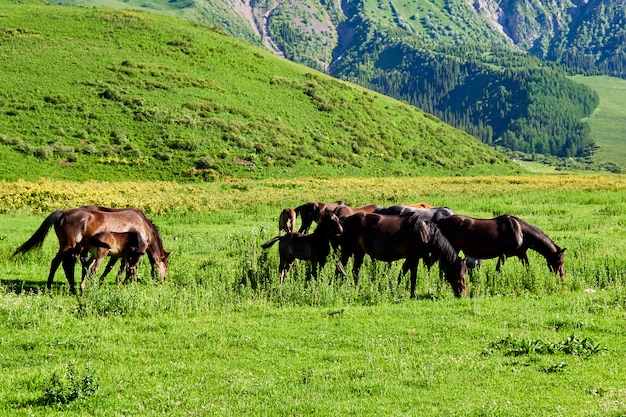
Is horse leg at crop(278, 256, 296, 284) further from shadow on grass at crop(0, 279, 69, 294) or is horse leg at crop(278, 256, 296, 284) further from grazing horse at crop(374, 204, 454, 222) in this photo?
shadow on grass at crop(0, 279, 69, 294)

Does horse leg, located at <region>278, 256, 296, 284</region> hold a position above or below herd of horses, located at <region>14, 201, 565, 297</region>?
below

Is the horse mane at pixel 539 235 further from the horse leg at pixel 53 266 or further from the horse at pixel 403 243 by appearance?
the horse leg at pixel 53 266

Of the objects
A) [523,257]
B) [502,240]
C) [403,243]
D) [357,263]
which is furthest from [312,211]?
[523,257]

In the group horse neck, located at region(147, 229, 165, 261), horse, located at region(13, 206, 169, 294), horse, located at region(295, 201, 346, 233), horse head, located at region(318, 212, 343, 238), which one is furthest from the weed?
horse, located at region(295, 201, 346, 233)

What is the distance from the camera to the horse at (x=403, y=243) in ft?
52.2

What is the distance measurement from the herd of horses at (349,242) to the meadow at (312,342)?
61 centimetres

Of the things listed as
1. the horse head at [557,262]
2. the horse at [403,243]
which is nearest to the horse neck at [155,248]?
the horse at [403,243]

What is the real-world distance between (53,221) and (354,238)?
9.43 metres

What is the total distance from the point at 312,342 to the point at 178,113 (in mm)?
72649

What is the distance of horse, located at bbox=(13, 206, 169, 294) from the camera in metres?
16.3

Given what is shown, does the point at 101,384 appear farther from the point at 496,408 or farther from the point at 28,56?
the point at 28,56

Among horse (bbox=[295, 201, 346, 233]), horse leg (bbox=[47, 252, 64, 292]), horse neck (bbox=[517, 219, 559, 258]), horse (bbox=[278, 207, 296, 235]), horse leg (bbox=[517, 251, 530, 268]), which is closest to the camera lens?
horse leg (bbox=[47, 252, 64, 292])

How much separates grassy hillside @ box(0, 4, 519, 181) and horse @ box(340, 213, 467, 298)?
49489mm

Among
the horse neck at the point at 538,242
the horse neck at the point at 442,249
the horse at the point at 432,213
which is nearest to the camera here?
the horse neck at the point at 442,249
